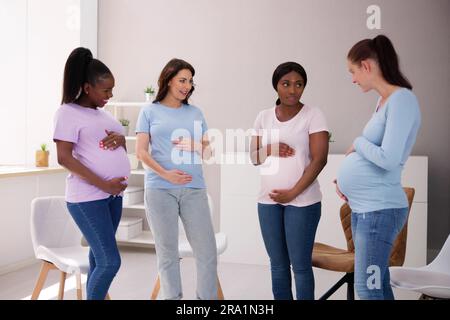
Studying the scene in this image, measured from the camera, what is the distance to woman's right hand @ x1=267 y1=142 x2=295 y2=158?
2.21 meters

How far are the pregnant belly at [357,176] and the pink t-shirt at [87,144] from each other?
0.98 metres

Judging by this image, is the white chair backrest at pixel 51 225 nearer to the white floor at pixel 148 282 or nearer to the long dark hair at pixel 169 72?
the white floor at pixel 148 282

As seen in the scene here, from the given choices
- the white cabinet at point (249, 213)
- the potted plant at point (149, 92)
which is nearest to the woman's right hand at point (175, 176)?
the white cabinet at point (249, 213)

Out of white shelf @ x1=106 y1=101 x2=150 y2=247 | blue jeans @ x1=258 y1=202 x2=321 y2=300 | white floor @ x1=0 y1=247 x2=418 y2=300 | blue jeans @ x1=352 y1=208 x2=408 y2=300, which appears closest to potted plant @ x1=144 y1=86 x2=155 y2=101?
white shelf @ x1=106 y1=101 x2=150 y2=247

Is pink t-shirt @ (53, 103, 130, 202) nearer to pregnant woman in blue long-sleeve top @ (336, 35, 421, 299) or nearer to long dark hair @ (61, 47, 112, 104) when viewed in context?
long dark hair @ (61, 47, 112, 104)

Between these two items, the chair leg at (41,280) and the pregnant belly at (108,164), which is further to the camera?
the chair leg at (41,280)

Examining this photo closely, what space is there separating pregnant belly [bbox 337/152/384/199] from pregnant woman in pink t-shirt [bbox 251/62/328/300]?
30 centimetres

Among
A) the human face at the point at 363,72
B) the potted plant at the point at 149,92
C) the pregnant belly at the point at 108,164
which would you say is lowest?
the pregnant belly at the point at 108,164

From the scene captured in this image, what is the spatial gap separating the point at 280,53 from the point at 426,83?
48.5 inches

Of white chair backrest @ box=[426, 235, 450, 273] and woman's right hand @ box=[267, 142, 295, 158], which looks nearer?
woman's right hand @ box=[267, 142, 295, 158]

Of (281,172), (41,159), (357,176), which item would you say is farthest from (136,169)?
(357,176)

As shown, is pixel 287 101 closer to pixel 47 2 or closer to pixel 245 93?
pixel 245 93

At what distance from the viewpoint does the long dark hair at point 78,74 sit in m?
2.13

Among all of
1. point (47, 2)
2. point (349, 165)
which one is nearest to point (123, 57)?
point (47, 2)
